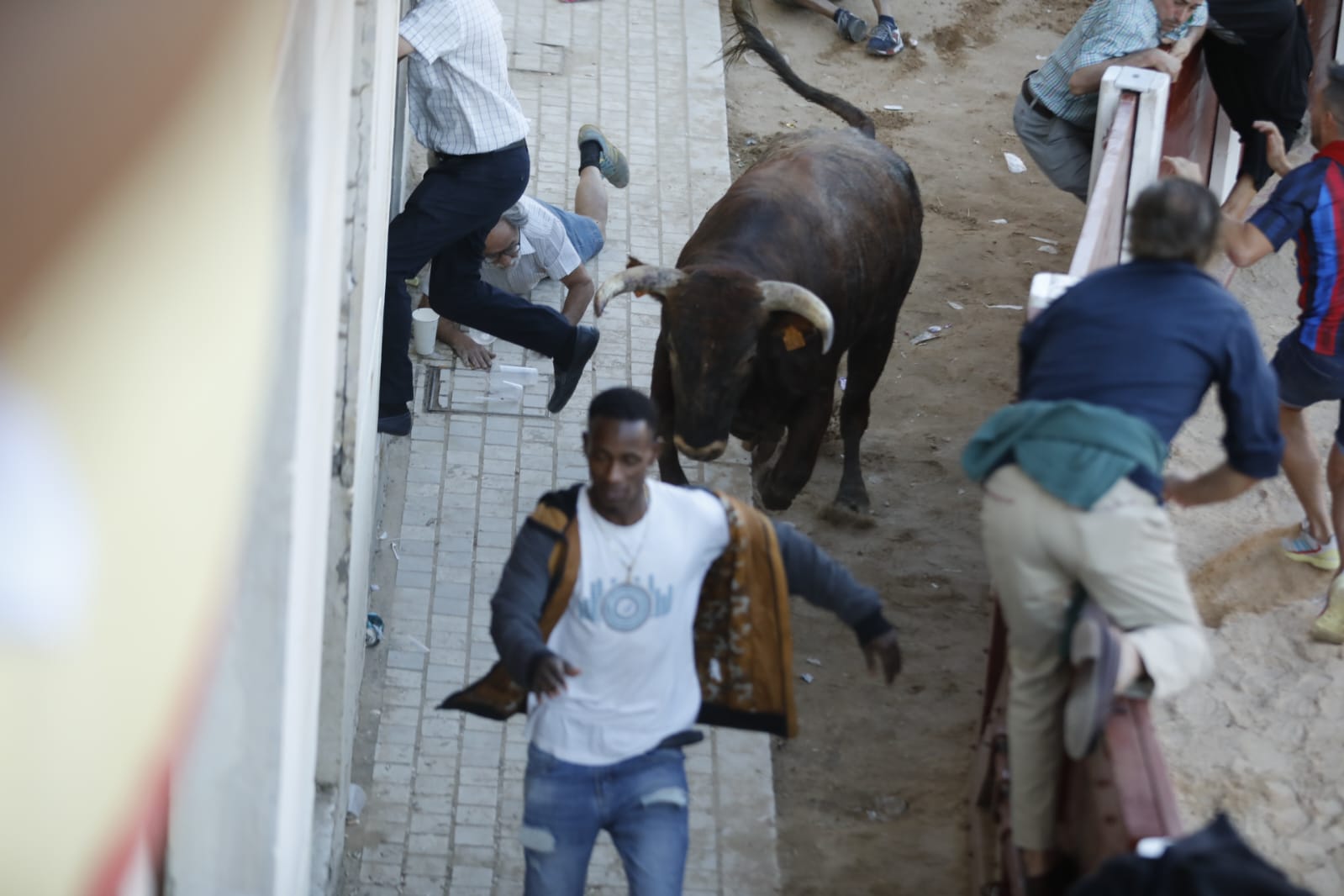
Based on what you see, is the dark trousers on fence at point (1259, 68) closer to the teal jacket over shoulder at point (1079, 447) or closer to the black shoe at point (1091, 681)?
the teal jacket over shoulder at point (1079, 447)

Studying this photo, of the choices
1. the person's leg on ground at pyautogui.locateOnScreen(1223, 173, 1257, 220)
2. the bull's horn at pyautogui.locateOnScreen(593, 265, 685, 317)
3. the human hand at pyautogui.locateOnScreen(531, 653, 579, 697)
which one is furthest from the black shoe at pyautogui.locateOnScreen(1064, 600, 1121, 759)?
the person's leg on ground at pyautogui.locateOnScreen(1223, 173, 1257, 220)

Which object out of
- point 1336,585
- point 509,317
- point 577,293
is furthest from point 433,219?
point 1336,585

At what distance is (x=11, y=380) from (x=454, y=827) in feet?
12.8

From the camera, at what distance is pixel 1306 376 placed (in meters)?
6.11

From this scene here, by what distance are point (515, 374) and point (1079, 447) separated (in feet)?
15.0

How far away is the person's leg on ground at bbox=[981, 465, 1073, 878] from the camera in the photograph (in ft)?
12.9

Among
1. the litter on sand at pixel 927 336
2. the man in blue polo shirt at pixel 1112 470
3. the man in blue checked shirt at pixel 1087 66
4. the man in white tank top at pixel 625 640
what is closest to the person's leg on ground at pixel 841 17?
the litter on sand at pixel 927 336

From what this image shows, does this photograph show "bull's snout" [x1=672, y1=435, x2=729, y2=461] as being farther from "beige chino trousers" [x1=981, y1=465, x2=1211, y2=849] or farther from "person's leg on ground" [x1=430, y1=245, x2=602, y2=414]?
"beige chino trousers" [x1=981, y1=465, x2=1211, y2=849]

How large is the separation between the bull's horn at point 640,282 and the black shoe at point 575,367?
817 millimetres

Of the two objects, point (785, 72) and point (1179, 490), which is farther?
point (785, 72)

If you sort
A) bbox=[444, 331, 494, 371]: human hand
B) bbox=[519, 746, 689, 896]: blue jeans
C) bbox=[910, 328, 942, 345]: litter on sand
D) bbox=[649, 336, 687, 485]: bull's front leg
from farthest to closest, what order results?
1. bbox=[910, 328, 942, 345]: litter on sand
2. bbox=[444, 331, 494, 371]: human hand
3. bbox=[649, 336, 687, 485]: bull's front leg
4. bbox=[519, 746, 689, 896]: blue jeans

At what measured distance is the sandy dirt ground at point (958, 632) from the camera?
564 cm

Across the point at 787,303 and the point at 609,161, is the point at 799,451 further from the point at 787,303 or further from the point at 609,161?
the point at 609,161

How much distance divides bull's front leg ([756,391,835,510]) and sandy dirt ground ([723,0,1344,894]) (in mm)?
463
